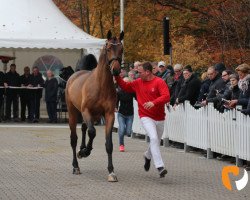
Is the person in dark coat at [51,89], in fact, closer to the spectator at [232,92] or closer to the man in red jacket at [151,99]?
the spectator at [232,92]

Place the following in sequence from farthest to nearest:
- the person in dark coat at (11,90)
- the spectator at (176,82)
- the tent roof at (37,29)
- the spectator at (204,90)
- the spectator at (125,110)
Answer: the person in dark coat at (11,90) < the tent roof at (37,29) < the spectator at (176,82) < the spectator at (125,110) < the spectator at (204,90)

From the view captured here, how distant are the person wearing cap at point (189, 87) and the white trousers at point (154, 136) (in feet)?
20.1

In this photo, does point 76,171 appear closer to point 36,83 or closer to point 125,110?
point 125,110

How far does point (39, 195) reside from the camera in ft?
45.0

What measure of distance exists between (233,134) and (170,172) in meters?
1.76

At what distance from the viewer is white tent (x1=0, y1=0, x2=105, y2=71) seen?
1325 inches

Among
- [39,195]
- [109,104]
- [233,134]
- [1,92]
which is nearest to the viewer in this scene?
[39,195]

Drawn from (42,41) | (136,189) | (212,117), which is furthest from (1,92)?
(136,189)

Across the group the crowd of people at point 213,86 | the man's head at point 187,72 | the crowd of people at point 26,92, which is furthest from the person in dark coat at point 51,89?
the man's head at point 187,72

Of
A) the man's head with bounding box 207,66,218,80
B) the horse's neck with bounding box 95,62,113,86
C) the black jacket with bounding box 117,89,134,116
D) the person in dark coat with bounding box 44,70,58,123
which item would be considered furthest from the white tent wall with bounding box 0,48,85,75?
the horse's neck with bounding box 95,62,113,86

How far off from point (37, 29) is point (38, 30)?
0.09 m

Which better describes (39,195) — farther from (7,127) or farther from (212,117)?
(7,127)

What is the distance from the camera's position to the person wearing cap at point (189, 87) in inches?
876

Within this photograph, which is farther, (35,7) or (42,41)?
(35,7)
